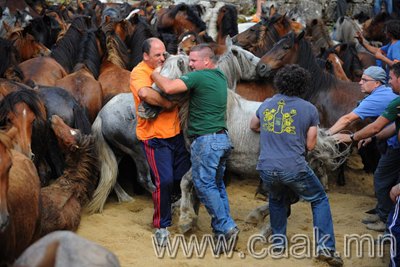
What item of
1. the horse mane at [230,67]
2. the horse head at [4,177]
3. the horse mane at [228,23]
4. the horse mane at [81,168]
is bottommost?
the horse mane at [81,168]

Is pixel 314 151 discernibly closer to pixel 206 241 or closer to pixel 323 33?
pixel 206 241

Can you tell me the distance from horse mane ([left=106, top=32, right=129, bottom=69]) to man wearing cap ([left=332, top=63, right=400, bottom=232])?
14.2ft

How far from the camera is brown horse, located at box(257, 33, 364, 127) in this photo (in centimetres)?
973

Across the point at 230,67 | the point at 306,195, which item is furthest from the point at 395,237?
the point at 230,67

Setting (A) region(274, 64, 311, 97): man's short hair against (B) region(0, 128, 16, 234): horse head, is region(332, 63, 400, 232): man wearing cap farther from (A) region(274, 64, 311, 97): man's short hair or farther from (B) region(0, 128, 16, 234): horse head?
(B) region(0, 128, 16, 234): horse head

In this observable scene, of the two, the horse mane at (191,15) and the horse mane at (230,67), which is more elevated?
the horse mane at (230,67)

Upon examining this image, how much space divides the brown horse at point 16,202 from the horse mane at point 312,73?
4.74 m

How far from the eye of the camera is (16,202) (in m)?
5.79

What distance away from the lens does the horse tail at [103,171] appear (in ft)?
27.1

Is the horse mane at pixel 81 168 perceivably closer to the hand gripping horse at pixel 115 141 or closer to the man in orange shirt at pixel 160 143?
the hand gripping horse at pixel 115 141

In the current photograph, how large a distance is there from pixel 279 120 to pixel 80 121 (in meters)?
2.74

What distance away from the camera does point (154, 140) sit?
23.9 feet

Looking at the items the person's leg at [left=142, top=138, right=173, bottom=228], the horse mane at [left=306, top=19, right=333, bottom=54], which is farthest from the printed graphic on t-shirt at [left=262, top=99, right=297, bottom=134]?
the horse mane at [left=306, top=19, right=333, bottom=54]

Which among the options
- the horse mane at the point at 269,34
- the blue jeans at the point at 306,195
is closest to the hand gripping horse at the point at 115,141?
the blue jeans at the point at 306,195
